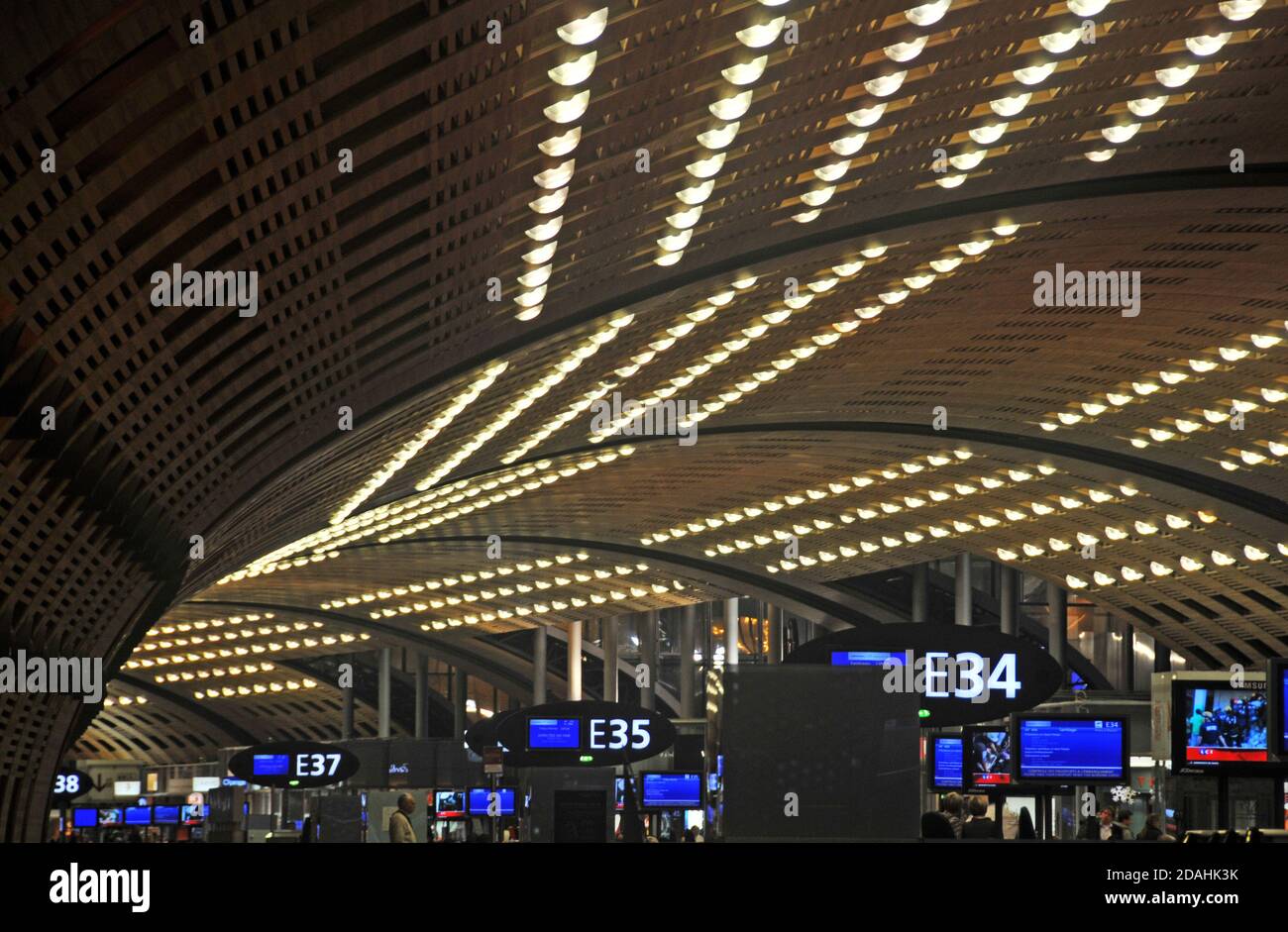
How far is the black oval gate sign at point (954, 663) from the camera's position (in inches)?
594

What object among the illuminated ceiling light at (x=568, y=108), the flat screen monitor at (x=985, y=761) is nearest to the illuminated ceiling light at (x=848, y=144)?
the illuminated ceiling light at (x=568, y=108)

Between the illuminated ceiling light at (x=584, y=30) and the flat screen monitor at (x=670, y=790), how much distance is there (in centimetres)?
2973

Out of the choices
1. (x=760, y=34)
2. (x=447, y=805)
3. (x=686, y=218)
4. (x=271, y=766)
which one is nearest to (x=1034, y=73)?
(x=686, y=218)

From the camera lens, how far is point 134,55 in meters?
A: 10.4

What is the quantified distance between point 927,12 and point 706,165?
2.58 metres

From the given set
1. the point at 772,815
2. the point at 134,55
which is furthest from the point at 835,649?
the point at 134,55

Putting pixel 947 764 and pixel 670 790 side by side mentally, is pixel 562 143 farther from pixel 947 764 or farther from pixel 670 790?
pixel 670 790

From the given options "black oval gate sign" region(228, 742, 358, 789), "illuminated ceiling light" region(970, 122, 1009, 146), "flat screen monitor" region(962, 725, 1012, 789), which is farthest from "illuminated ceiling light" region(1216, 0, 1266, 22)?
"black oval gate sign" region(228, 742, 358, 789)

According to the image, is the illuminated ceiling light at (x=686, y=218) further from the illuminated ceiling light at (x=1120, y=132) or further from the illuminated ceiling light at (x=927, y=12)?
the illuminated ceiling light at (x=1120, y=132)

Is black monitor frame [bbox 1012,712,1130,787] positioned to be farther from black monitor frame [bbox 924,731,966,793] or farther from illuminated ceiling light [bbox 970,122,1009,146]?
black monitor frame [bbox 924,731,966,793]

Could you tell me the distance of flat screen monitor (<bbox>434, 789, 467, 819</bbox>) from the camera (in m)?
49.2

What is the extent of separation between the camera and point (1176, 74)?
17172 millimetres
